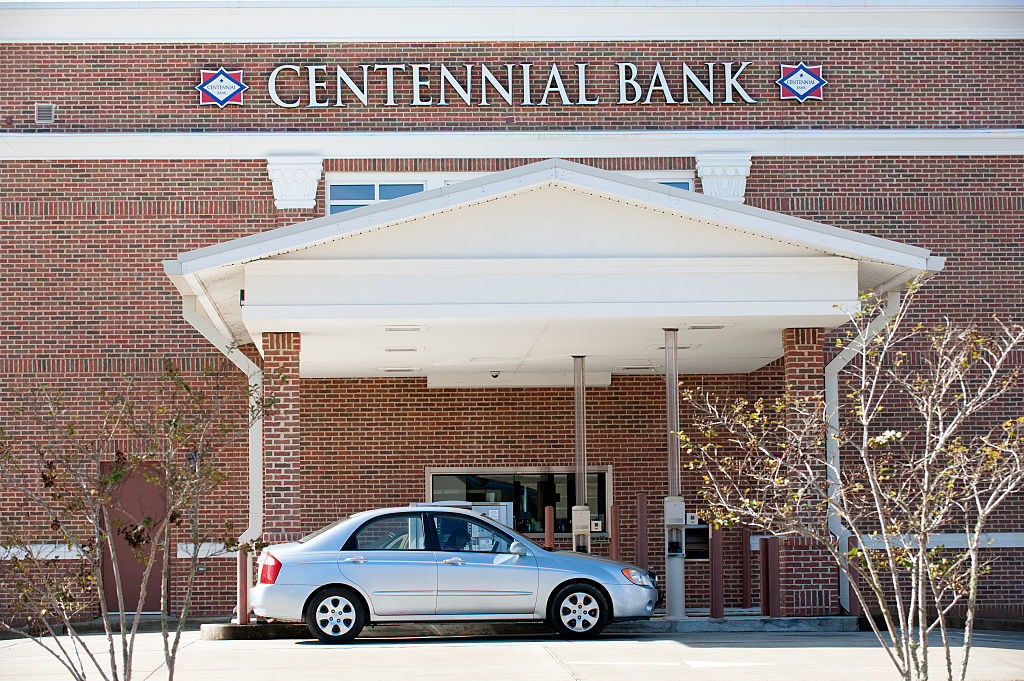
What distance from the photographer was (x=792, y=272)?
46.3ft

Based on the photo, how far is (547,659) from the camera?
11.9 metres

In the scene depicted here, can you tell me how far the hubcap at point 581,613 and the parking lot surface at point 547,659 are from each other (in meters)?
0.22

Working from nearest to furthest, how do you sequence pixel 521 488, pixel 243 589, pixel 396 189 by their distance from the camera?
pixel 243 589 < pixel 396 189 < pixel 521 488

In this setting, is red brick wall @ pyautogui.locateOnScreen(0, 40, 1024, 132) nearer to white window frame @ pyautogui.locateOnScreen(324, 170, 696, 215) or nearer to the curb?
white window frame @ pyautogui.locateOnScreen(324, 170, 696, 215)

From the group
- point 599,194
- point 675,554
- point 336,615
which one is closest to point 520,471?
point 675,554

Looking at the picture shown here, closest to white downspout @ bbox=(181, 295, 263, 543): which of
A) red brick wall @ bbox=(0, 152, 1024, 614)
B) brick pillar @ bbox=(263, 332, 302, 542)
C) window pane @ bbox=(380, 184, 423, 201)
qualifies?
red brick wall @ bbox=(0, 152, 1024, 614)

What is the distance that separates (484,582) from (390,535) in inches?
44.9

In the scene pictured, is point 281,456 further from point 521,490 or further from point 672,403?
point 521,490

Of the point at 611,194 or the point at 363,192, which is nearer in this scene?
the point at 611,194

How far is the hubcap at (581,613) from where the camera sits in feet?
44.3

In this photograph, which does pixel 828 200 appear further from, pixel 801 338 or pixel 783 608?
pixel 783 608

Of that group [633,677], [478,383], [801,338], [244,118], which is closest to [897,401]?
[801,338]

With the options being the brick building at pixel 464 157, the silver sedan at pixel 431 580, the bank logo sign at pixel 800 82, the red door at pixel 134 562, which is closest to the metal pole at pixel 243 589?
the silver sedan at pixel 431 580

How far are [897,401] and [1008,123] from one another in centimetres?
478
